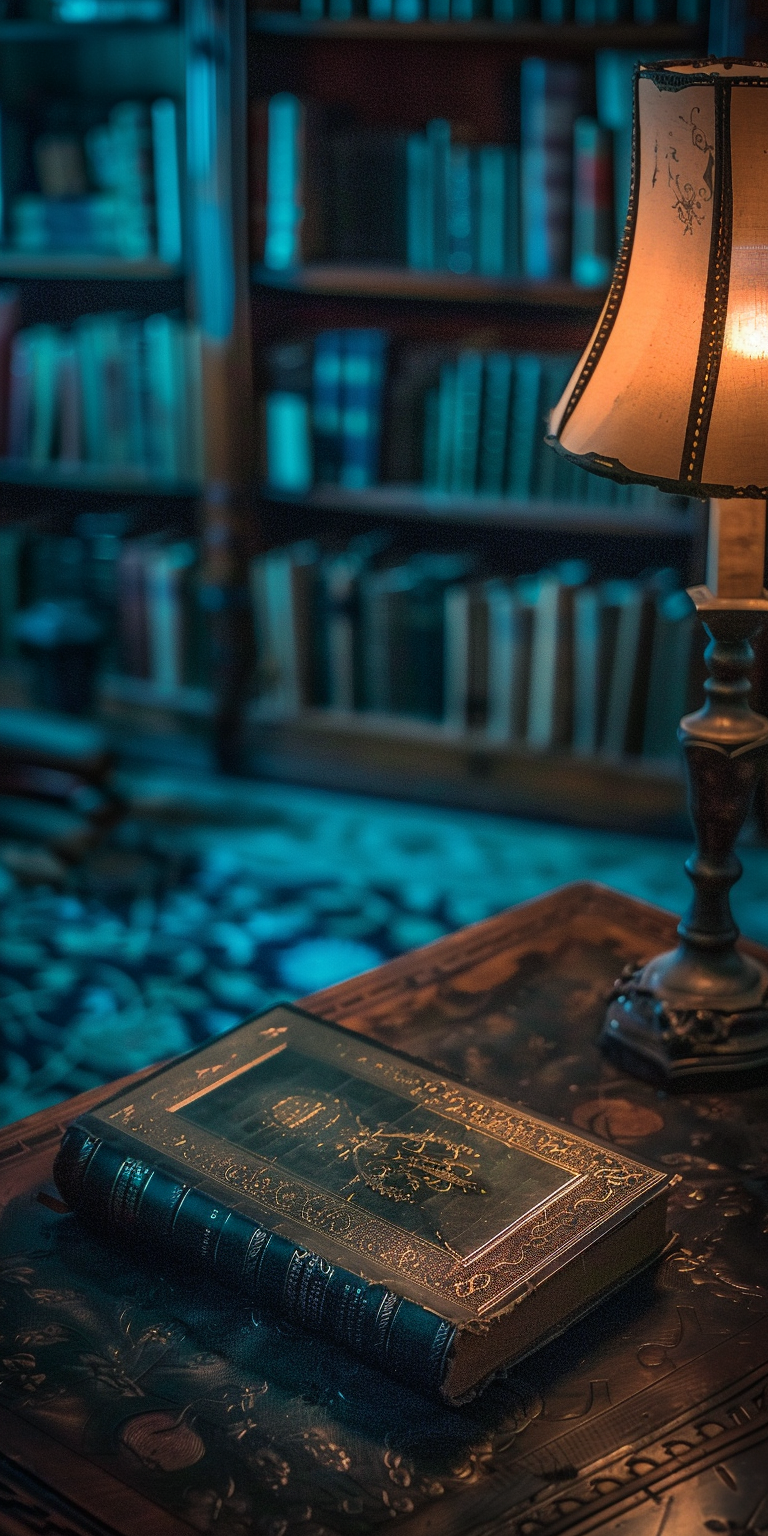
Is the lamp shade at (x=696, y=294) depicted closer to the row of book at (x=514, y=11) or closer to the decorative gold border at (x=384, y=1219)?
the decorative gold border at (x=384, y=1219)

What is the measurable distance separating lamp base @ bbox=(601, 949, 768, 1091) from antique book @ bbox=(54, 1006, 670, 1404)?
181 millimetres

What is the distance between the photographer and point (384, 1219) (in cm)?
90

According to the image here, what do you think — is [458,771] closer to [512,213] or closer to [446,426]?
[446,426]

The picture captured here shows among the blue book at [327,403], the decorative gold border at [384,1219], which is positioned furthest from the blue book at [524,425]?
the decorative gold border at [384,1219]

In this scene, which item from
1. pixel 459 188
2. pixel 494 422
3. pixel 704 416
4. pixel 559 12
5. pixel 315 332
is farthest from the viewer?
pixel 315 332

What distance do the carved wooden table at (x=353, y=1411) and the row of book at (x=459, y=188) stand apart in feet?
6.53

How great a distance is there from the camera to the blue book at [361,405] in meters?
2.82

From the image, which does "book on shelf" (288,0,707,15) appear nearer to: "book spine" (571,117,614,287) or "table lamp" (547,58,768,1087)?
"book spine" (571,117,614,287)

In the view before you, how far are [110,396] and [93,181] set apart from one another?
0.43 meters

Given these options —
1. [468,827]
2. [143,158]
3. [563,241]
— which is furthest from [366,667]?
[143,158]

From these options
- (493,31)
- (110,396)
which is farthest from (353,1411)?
(110,396)

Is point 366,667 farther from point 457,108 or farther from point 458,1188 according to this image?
point 458,1188

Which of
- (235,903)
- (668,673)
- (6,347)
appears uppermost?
(6,347)

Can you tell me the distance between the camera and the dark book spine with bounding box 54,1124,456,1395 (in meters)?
0.83
